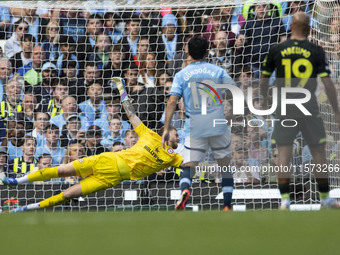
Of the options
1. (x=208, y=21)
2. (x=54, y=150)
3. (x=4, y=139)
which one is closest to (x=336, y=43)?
(x=208, y=21)

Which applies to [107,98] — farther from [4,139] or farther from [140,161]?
[140,161]

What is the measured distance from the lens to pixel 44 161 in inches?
345

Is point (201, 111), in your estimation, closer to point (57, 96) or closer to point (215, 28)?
point (215, 28)

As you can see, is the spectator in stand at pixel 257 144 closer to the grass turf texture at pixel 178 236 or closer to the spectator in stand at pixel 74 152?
the spectator in stand at pixel 74 152

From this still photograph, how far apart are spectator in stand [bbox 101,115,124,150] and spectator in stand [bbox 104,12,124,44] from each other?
1.34m

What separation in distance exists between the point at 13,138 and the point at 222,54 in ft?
10.6

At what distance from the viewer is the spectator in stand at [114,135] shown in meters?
8.88

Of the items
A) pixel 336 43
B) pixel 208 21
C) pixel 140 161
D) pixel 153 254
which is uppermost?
pixel 208 21

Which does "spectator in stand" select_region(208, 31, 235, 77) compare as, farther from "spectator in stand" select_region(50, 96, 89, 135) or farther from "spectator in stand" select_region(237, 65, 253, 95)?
"spectator in stand" select_region(50, 96, 89, 135)

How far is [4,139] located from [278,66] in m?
5.23

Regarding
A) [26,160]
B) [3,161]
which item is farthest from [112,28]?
[3,161]

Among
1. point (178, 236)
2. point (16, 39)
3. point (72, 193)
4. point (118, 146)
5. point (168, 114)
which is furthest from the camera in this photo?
point (16, 39)

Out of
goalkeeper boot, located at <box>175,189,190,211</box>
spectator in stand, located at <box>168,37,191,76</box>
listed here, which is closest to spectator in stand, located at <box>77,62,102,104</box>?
spectator in stand, located at <box>168,37,191,76</box>

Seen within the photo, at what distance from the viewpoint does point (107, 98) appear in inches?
362
